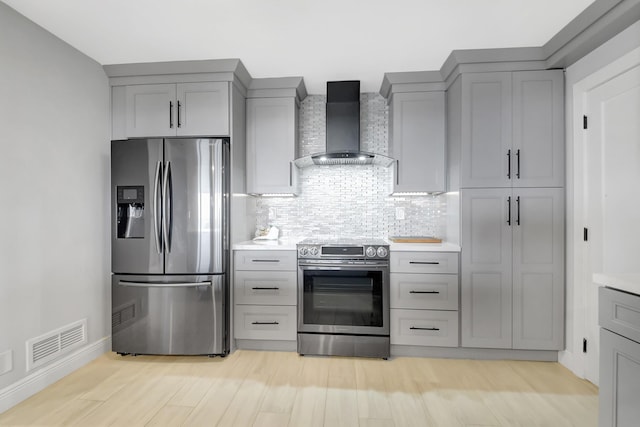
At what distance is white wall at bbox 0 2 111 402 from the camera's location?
72.1 inches

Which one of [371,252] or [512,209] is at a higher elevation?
[512,209]

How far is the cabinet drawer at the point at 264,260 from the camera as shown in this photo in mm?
2553

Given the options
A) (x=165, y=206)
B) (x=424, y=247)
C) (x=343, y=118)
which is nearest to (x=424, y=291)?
(x=424, y=247)

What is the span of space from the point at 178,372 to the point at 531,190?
10.4 ft

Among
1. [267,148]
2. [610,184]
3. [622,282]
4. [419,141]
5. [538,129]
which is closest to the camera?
[622,282]

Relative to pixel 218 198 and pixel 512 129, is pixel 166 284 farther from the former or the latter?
pixel 512 129

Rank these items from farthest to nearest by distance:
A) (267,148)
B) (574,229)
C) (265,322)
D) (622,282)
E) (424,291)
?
1. (267,148)
2. (265,322)
3. (424,291)
4. (574,229)
5. (622,282)

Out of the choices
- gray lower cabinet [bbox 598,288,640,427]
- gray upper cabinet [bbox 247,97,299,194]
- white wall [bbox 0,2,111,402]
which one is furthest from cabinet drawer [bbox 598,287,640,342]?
white wall [bbox 0,2,111,402]

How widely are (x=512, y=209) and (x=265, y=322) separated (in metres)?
2.29

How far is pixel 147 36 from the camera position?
2.16m

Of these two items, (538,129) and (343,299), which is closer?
(538,129)

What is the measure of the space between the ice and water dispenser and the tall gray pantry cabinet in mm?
2683

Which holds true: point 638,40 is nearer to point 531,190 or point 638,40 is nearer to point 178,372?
point 531,190

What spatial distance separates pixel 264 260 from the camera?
8.41 ft
